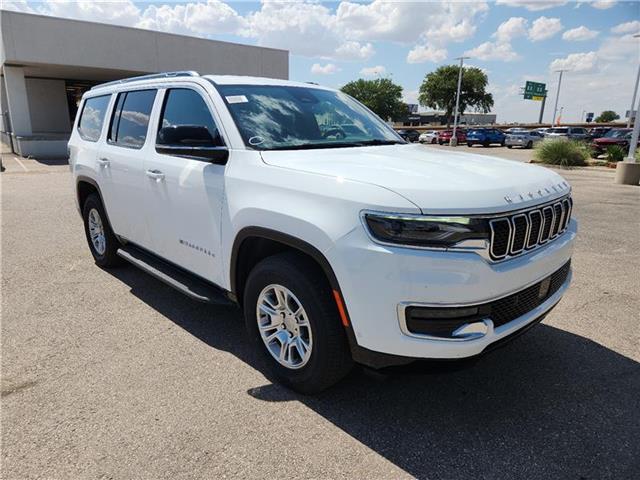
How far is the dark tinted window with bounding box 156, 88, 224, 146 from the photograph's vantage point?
3.15 m

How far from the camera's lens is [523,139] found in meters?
36.7

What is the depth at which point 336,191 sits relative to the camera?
2.50 meters

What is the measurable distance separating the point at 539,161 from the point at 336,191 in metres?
21.0

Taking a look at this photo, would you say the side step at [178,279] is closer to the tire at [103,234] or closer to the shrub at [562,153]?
the tire at [103,234]

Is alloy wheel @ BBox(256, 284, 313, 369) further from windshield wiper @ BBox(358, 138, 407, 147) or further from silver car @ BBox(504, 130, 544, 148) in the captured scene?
silver car @ BBox(504, 130, 544, 148)

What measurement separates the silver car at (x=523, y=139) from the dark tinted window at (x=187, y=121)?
123ft

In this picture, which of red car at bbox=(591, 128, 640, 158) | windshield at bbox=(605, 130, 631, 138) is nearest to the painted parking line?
red car at bbox=(591, 128, 640, 158)

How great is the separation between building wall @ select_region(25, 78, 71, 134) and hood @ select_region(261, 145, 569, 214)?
106 feet

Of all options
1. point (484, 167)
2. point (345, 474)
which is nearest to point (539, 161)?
point (484, 167)

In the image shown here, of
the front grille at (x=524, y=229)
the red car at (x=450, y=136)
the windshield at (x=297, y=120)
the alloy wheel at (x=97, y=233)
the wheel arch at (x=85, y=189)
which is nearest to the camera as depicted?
the front grille at (x=524, y=229)

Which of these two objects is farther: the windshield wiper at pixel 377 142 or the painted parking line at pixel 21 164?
the painted parking line at pixel 21 164

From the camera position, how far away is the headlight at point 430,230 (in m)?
2.29

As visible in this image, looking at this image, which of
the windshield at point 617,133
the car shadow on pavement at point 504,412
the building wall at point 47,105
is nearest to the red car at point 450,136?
the windshield at point 617,133

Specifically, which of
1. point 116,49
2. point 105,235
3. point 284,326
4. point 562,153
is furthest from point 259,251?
point 116,49
